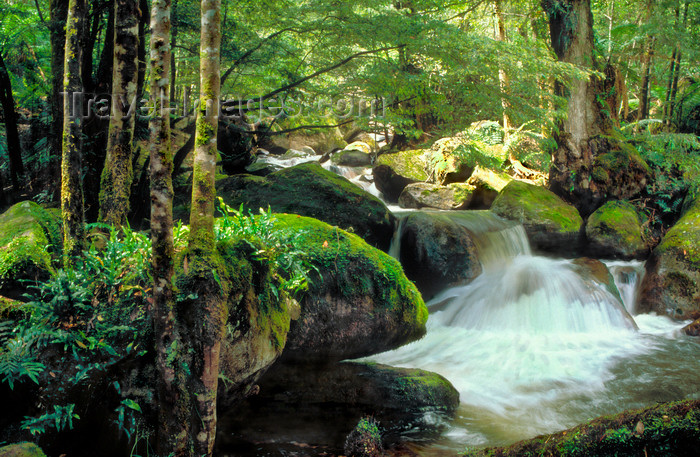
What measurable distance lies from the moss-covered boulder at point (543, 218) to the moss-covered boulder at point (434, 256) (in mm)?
2505

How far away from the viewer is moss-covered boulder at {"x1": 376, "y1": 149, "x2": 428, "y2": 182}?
14812 millimetres

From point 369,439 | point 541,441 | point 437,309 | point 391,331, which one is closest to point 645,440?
point 541,441

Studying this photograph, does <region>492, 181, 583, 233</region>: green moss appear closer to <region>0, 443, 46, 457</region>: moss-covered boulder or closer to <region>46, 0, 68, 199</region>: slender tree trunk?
<region>46, 0, 68, 199</region>: slender tree trunk

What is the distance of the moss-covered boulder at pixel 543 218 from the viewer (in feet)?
36.5

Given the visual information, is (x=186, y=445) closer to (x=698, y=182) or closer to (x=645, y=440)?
(x=645, y=440)

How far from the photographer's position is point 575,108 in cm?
1277

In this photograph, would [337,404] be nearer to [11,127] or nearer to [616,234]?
[11,127]

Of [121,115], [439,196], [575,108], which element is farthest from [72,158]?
[575,108]

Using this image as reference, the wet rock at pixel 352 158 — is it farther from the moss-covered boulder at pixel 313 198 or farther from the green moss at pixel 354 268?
the green moss at pixel 354 268

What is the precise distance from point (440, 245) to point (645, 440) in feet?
24.1

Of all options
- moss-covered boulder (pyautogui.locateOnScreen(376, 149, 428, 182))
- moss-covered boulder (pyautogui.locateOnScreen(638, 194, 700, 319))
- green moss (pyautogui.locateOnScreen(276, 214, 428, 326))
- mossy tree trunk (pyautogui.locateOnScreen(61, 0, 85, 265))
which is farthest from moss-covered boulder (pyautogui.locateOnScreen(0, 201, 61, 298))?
moss-covered boulder (pyautogui.locateOnScreen(376, 149, 428, 182))

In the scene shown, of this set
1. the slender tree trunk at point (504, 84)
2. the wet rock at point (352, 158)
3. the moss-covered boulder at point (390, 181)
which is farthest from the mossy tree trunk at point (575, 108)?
the wet rock at point (352, 158)

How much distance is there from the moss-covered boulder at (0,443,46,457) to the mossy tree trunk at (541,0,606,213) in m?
12.9

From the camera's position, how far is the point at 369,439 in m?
→ 4.03
